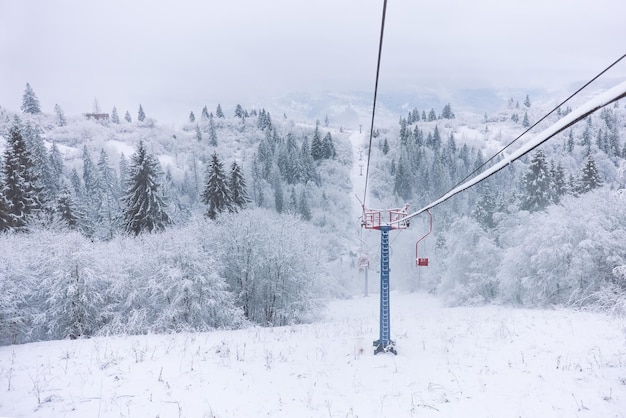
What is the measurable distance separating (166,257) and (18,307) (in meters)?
8.45

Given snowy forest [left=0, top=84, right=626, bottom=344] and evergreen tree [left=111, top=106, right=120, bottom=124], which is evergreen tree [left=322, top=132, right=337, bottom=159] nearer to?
snowy forest [left=0, top=84, right=626, bottom=344]

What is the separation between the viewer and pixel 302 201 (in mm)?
101625

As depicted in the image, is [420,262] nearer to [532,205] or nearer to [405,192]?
[532,205]

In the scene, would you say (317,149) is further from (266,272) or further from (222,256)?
(222,256)

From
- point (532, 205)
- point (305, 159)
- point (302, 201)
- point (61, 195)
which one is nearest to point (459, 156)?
point (305, 159)

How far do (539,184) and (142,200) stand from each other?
145 ft

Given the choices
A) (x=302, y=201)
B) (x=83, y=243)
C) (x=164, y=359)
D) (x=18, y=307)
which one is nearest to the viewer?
(x=164, y=359)

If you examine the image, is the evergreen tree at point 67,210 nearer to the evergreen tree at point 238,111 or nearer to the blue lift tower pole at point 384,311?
the blue lift tower pole at point 384,311

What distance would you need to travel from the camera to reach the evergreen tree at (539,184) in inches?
1590

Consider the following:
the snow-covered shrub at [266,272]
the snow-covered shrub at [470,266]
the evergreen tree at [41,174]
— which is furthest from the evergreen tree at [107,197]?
the snow-covered shrub at [470,266]

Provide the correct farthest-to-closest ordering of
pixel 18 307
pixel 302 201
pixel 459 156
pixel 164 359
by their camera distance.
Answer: pixel 459 156 → pixel 302 201 → pixel 18 307 → pixel 164 359

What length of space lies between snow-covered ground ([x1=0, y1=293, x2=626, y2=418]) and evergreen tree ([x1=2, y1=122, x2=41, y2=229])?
2472cm

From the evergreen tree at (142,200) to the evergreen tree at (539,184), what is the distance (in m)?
41.6

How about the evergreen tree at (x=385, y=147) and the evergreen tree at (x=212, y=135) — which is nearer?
the evergreen tree at (x=385, y=147)
